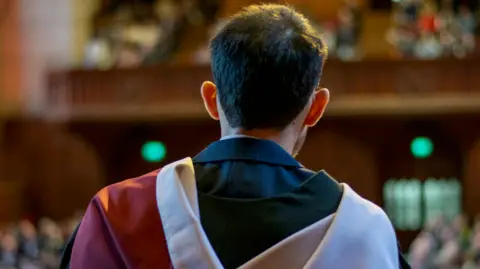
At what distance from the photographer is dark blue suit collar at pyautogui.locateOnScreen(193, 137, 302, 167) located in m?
1.42

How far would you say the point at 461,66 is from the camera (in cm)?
1188

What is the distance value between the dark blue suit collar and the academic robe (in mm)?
72

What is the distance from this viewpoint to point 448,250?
795 centimetres

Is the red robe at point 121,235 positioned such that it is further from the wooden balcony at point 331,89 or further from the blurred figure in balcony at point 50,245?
the wooden balcony at point 331,89

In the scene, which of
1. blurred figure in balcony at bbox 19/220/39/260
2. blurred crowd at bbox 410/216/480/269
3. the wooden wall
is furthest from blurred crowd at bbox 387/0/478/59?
blurred figure in balcony at bbox 19/220/39/260

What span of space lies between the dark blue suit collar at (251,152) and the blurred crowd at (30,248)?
7.98 metres

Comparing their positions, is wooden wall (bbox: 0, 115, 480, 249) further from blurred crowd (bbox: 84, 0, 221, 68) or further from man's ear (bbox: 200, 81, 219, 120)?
man's ear (bbox: 200, 81, 219, 120)

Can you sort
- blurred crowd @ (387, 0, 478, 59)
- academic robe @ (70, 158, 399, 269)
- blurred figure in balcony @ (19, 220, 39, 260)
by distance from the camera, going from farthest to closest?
blurred crowd @ (387, 0, 478, 59) → blurred figure in balcony @ (19, 220, 39, 260) → academic robe @ (70, 158, 399, 269)

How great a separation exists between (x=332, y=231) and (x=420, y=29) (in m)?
11.4

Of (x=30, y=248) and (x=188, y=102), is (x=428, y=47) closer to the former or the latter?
(x=188, y=102)

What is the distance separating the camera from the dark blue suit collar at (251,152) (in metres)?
1.42

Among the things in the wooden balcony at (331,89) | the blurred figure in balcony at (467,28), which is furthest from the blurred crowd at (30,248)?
the blurred figure in balcony at (467,28)

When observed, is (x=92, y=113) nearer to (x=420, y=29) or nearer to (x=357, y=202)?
(x=420, y=29)

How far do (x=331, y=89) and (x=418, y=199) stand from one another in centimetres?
258
